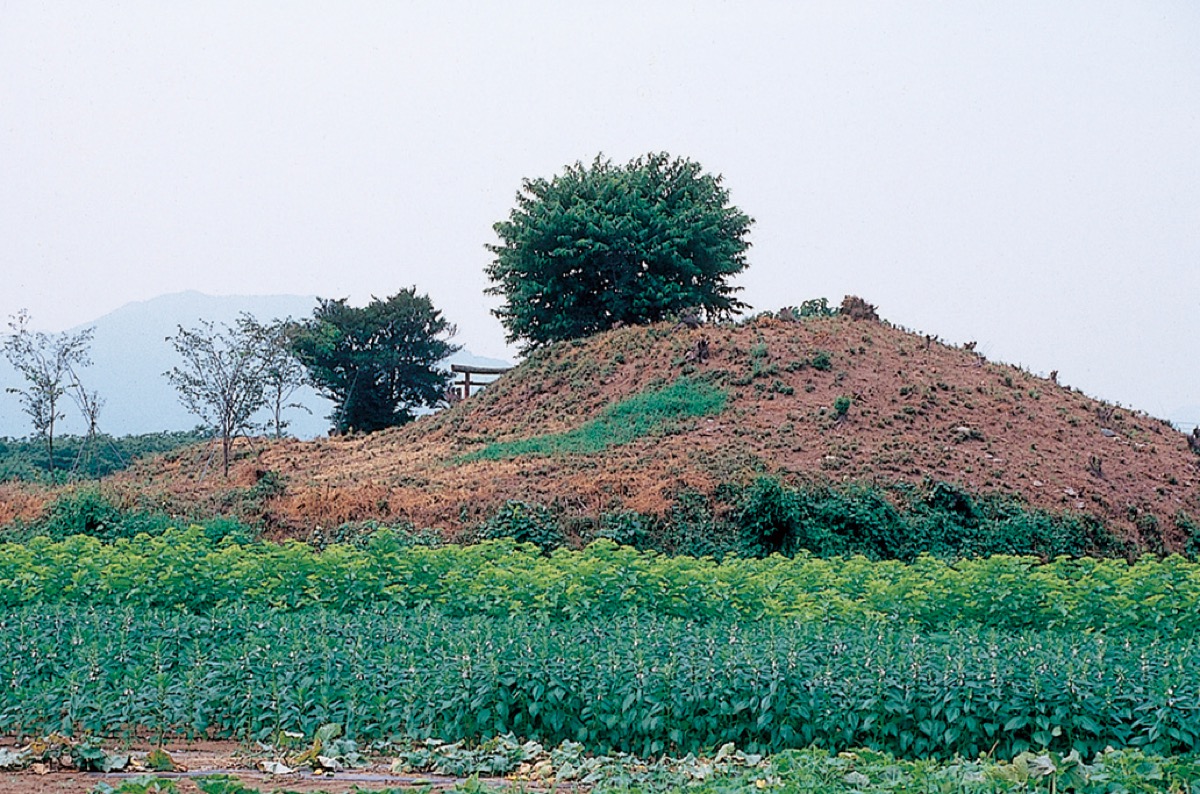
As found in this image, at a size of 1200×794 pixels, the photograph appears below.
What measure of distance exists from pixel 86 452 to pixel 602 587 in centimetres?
2249

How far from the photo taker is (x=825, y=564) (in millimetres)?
9500

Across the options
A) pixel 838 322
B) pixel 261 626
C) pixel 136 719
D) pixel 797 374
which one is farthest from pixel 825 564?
pixel 838 322

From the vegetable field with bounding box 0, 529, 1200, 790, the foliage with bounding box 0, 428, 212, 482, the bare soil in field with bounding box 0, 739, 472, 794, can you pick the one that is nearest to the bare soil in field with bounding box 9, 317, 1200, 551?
the foliage with bounding box 0, 428, 212, 482

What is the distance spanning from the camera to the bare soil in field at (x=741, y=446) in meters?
15.0

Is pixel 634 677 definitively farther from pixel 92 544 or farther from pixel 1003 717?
pixel 92 544

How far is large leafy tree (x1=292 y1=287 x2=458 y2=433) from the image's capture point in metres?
32.8

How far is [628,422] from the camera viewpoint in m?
19.4

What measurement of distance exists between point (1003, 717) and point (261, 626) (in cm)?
439

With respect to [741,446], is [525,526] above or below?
below

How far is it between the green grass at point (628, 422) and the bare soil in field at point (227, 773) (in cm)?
1203

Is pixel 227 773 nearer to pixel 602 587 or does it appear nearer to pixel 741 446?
pixel 602 587

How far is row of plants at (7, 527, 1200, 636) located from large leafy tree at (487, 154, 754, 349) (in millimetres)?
18698

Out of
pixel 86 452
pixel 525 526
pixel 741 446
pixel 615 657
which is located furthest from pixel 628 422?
pixel 86 452

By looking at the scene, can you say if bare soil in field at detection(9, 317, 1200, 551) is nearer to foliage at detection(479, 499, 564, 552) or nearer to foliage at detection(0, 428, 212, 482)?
foliage at detection(479, 499, 564, 552)
